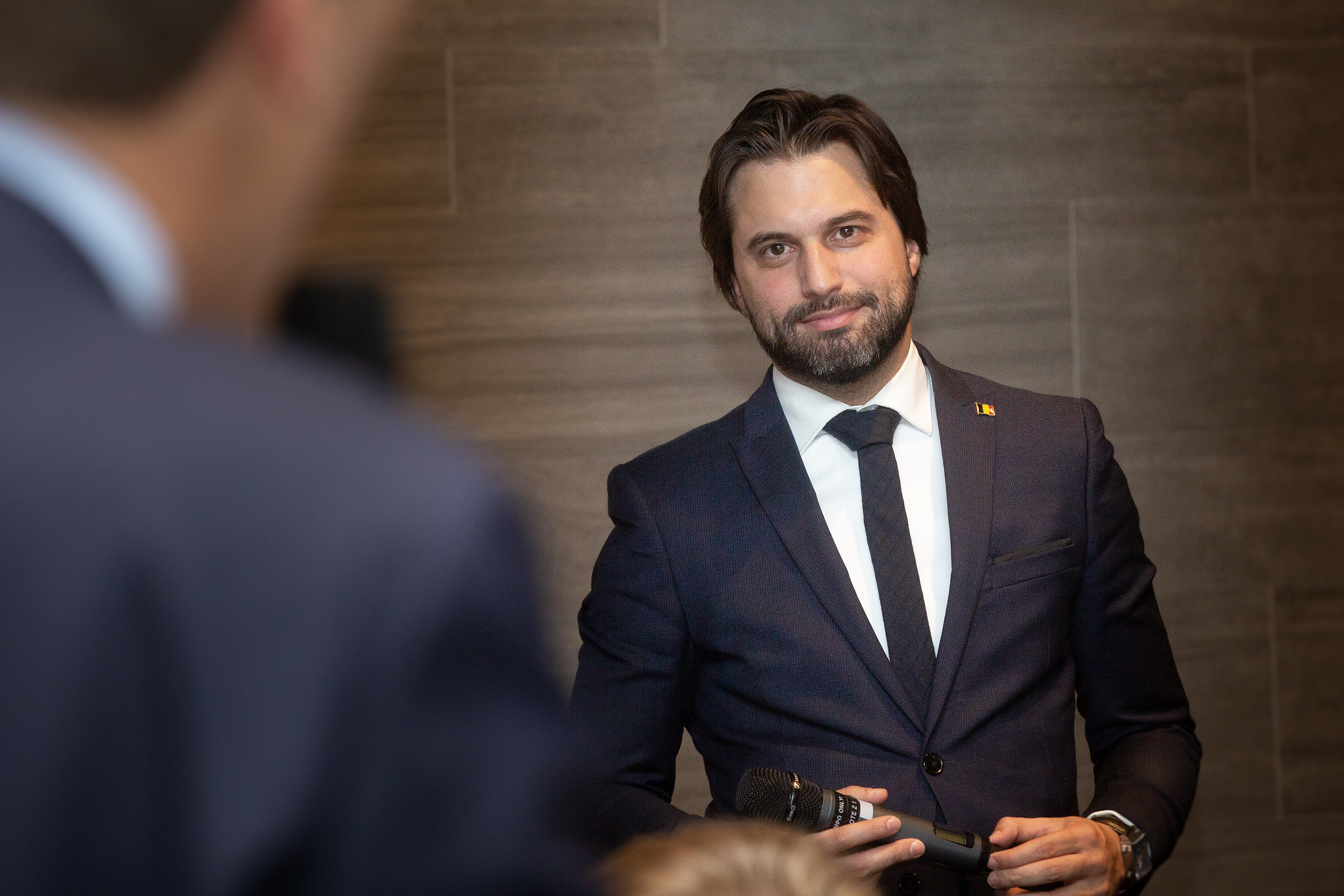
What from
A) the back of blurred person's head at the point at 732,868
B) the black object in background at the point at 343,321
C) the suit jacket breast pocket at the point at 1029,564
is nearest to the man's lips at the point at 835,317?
the suit jacket breast pocket at the point at 1029,564

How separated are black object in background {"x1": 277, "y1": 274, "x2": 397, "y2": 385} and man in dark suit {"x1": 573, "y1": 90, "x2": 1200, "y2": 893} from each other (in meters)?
1.26

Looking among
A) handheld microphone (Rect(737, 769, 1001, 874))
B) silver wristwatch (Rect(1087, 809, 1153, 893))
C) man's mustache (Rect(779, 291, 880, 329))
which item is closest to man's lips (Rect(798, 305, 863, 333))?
man's mustache (Rect(779, 291, 880, 329))

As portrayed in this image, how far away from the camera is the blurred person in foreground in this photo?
37cm

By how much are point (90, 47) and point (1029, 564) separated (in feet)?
5.31

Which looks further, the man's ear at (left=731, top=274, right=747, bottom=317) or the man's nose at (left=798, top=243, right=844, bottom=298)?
the man's ear at (left=731, top=274, right=747, bottom=317)

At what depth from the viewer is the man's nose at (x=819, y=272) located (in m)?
1.91

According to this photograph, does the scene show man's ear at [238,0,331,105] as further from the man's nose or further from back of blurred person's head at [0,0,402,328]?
the man's nose

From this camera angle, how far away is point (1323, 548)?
117 inches

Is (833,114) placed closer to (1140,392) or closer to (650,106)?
(650,106)

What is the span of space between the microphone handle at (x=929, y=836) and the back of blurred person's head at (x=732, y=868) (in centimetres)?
72

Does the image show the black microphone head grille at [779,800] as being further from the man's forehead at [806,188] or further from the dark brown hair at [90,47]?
the dark brown hair at [90,47]

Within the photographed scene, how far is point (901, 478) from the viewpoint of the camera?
1920 mm

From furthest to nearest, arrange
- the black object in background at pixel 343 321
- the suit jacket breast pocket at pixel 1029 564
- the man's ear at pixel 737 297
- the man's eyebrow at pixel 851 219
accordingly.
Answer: the man's ear at pixel 737 297 < the man's eyebrow at pixel 851 219 < the suit jacket breast pocket at pixel 1029 564 < the black object in background at pixel 343 321

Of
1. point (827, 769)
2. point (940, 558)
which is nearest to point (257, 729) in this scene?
point (827, 769)
